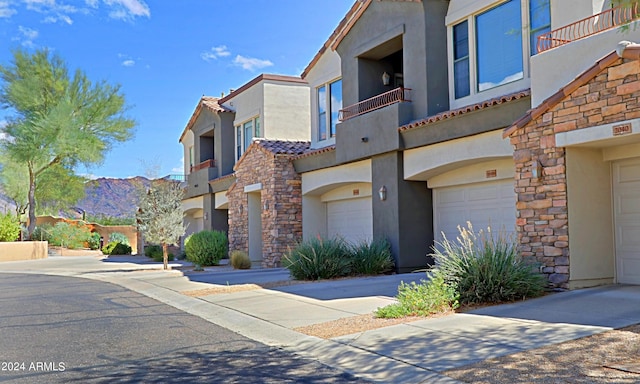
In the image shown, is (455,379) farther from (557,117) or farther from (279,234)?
(279,234)

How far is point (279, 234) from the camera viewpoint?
2253 centimetres

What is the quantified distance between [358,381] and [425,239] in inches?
428

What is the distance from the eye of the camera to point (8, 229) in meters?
35.8

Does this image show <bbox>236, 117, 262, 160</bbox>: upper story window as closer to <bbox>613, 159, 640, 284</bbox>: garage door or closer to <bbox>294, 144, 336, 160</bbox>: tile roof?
<bbox>294, 144, 336, 160</bbox>: tile roof

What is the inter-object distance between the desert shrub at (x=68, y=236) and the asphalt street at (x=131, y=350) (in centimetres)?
3008

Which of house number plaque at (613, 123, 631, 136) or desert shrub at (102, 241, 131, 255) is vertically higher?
house number plaque at (613, 123, 631, 136)

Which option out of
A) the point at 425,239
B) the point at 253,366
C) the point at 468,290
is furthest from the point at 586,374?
the point at 425,239

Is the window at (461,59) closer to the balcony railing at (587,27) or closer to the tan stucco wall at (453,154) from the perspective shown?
the tan stucco wall at (453,154)

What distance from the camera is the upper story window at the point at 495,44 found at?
45.3 ft

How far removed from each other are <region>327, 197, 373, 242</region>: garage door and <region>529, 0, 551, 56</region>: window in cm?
784

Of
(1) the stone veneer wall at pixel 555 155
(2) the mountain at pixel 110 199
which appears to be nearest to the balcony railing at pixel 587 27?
(1) the stone veneer wall at pixel 555 155

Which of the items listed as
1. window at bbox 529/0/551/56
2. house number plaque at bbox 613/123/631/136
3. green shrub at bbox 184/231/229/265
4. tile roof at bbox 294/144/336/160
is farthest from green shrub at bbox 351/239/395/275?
green shrub at bbox 184/231/229/265

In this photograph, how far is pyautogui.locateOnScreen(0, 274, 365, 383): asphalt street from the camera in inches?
271

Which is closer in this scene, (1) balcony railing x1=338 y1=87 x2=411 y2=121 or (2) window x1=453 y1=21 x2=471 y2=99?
(2) window x1=453 y1=21 x2=471 y2=99
